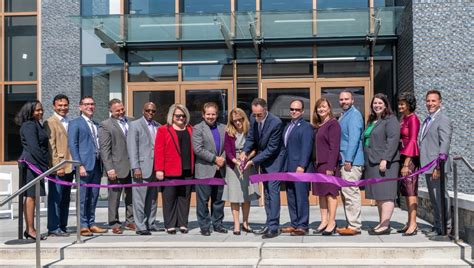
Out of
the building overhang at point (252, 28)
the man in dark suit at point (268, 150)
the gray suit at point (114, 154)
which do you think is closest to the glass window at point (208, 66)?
the building overhang at point (252, 28)

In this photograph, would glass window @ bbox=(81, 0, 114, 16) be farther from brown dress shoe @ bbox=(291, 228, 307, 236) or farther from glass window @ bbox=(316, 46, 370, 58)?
brown dress shoe @ bbox=(291, 228, 307, 236)

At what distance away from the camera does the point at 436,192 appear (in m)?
8.29

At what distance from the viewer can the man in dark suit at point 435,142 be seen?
318 inches

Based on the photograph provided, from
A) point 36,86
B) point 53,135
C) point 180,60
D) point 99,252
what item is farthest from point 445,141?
point 36,86

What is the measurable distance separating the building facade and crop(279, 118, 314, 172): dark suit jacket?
3.90 m

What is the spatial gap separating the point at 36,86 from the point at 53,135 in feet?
17.8

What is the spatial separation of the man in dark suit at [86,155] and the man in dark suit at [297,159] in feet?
8.93

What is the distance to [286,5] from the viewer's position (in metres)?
13.4

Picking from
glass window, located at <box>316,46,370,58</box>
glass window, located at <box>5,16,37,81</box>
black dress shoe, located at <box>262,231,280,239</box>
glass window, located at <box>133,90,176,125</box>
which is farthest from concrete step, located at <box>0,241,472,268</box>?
glass window, located at <box>5,16,37,81</box>

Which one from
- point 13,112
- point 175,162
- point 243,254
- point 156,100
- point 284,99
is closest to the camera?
point 243,254

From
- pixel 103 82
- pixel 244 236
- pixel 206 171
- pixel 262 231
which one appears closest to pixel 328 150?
pixel 262 231

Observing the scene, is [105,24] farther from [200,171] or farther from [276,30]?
[200,171]

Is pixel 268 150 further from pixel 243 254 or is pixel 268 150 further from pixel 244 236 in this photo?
pixel 243 254

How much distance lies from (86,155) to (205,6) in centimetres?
567
